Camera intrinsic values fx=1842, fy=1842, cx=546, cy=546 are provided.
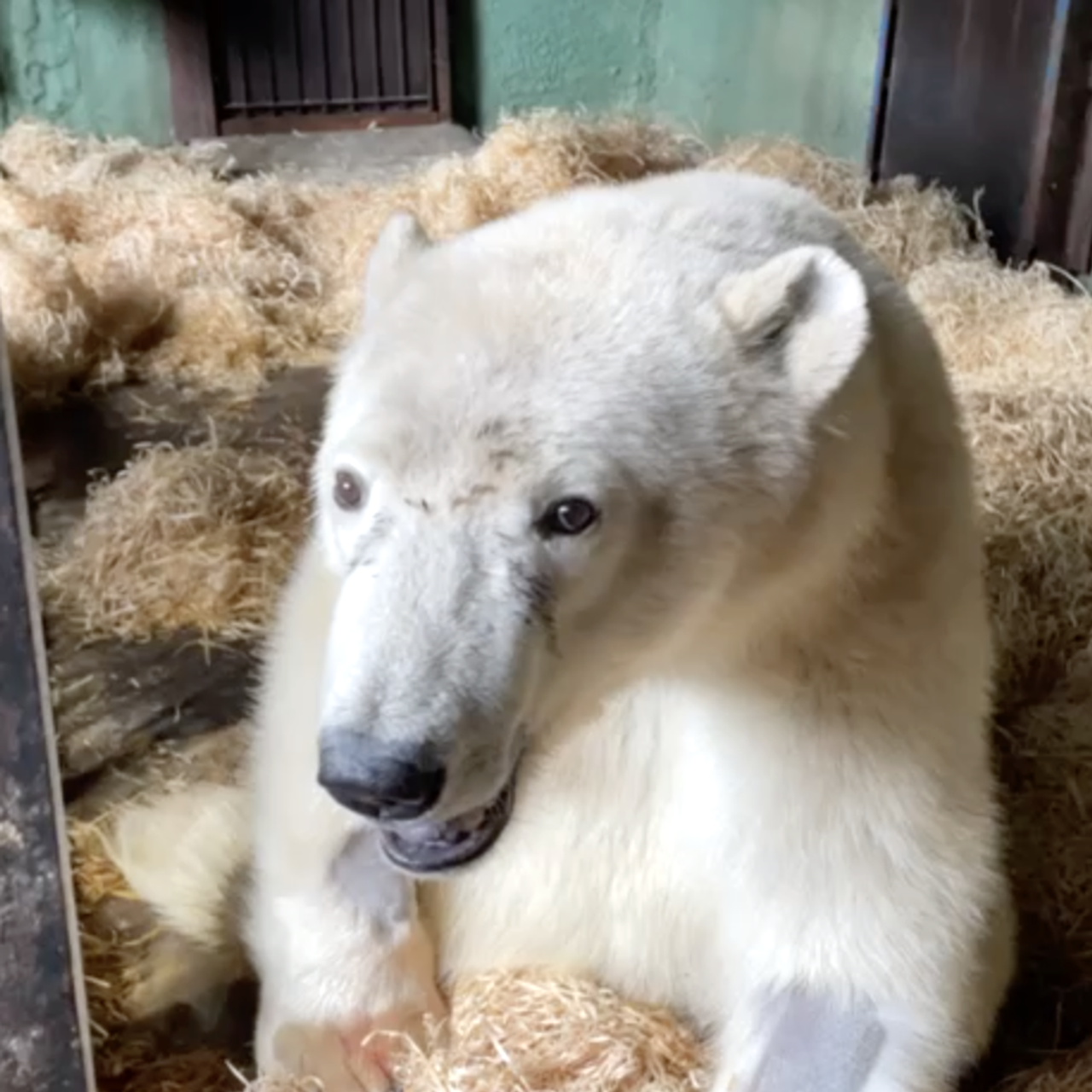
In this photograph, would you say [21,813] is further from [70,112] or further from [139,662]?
[70,112]

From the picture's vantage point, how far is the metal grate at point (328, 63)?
19.3 feet

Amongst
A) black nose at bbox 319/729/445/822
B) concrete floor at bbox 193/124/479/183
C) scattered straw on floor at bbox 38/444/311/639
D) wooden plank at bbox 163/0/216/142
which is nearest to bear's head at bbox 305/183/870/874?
black nose at bbox 319/729/445/822

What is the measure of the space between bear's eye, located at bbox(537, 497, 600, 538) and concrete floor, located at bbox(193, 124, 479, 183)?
4.26 m

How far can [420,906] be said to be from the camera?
2088mm

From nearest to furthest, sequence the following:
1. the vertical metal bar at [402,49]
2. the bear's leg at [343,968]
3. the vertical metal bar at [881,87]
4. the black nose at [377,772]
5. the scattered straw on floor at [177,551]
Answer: the black nose at [377,772] < the bear's leg at [343,968] < the scattered straw on floor at [177,551] < the vertical metal bar at [881,87] < the vertical metal bar at [402,49]

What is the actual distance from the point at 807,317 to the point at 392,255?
1.26ft

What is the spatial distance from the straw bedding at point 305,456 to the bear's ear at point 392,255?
0.86m

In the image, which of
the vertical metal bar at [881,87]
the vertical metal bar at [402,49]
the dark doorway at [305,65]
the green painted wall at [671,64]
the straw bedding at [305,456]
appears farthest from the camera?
the vertical metal bar at [402,49]

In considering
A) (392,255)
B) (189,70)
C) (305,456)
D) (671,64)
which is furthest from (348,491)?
(671,64)

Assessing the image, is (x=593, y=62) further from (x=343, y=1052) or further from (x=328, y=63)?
(x=343, y=1052)

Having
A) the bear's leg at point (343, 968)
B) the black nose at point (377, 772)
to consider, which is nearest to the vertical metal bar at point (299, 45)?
the bear's leg at point (343, 968)

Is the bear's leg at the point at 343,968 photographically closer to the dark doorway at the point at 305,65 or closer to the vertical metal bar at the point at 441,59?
the dark doorway at the point at 305,65

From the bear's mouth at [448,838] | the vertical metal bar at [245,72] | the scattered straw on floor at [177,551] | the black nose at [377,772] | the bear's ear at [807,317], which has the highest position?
the bear's ear at [807,317]

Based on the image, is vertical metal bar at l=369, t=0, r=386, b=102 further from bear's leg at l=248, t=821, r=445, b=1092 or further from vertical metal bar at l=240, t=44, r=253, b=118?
bear's leg at l=248, t=821, r=445, b=1092
